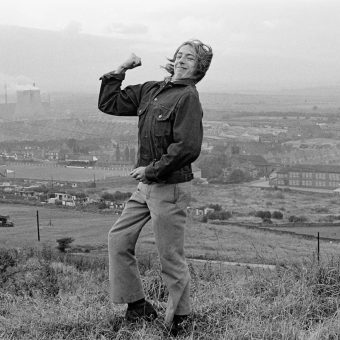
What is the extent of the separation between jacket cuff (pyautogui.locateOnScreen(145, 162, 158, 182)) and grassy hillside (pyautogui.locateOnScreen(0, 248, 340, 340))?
75cm

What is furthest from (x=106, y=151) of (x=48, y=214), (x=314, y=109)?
(x=314, y=109)

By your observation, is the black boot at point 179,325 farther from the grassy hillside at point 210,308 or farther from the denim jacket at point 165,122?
the denim jacket at point 165,122

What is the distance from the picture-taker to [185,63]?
355 cm

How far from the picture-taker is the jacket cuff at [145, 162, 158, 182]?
3.45m

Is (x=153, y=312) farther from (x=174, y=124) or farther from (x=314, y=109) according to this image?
(x=314, y=109)

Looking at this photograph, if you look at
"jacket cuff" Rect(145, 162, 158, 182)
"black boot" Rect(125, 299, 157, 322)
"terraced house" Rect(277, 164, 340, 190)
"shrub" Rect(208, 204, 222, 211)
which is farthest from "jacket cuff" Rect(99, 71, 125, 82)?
"terraced house" Rect(277, 164, 340, 190)

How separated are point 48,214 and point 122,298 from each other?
1402 centimetres

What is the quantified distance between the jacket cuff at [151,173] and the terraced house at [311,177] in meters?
21.0

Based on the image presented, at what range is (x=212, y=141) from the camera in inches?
1310

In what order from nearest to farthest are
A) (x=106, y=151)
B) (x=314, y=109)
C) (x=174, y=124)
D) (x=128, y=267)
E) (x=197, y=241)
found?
(x=174, y=124), (x=128, y=267), (x=197, y=241), (x=106, y=151), (x=314, y=109)

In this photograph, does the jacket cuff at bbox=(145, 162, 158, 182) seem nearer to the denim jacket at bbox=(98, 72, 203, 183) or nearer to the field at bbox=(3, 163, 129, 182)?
the denim jacket at bbox=(98, 72, 203, 183)

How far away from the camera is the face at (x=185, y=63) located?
11.6 feet

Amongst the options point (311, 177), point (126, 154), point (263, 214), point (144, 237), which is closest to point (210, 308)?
point (144, 237)

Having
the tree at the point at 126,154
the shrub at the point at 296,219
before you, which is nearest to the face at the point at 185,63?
the shrub at the point at 296,219
